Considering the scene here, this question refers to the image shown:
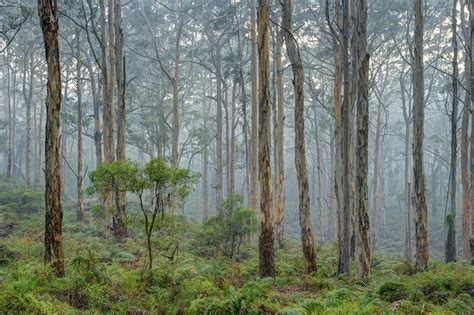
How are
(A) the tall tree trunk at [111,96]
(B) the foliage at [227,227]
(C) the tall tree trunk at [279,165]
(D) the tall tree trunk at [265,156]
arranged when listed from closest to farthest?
(D) the tall tree trunk at [265,156], (B) the foliage at [227,227], (A) the tall tree trunk at [111,96], (C) the tall tree trunk at [279,165]

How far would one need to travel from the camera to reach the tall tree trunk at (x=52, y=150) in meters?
7.27

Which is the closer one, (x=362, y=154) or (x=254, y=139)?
(x=362, y=154)

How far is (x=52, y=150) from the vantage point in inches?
292

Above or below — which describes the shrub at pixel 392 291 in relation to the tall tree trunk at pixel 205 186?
below

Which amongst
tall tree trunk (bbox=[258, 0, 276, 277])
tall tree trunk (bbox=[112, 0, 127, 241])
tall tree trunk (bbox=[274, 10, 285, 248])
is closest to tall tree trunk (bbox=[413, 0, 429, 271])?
tall tree trunk (bbox=[258, 0, 276, 277])

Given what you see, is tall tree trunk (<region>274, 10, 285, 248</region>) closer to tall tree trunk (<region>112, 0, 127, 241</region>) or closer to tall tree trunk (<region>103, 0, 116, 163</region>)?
tall tree trunk (<region>112, 0, 127, 241</region>)

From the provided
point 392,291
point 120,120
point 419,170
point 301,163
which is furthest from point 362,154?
point 120,120

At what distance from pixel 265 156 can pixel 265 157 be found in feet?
0.08

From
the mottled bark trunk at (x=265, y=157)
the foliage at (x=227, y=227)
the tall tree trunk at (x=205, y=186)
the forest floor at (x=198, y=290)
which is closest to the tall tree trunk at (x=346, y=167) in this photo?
the forest floor at (x=198, y=290)

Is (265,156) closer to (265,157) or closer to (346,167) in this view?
(265,157)

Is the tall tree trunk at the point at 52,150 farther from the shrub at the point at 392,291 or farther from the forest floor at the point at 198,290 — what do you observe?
the shrub at the point at 392,291

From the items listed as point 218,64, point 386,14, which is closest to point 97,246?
point 218,64

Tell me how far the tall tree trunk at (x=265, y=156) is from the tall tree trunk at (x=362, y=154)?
1886 mm

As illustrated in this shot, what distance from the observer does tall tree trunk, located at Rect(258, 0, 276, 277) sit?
9.53 meters
